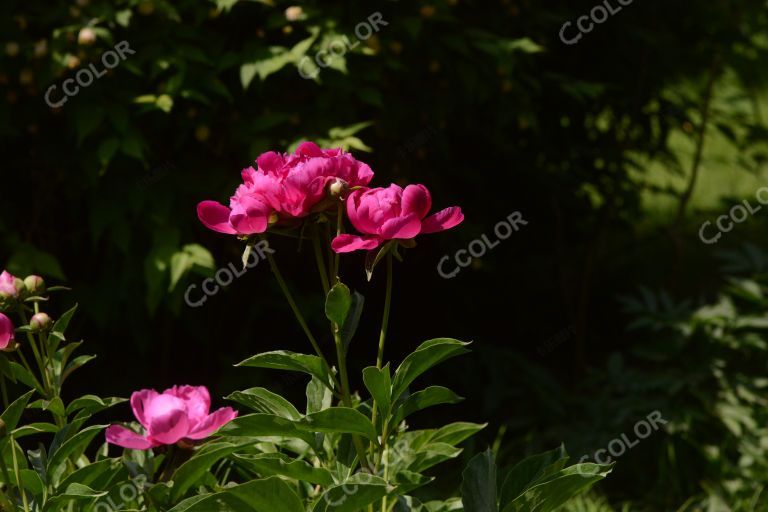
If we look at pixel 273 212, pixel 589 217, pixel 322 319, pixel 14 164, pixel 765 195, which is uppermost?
pixel 14 164

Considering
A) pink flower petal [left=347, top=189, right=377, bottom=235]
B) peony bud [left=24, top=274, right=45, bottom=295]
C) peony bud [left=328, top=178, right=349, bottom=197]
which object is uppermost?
peony bud [left=24, top=274, right=45, bottom=295]

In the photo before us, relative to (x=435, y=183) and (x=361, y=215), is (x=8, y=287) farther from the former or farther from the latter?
(x=435, y=183)

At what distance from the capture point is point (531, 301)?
4051mm

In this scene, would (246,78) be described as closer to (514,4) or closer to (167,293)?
(167,293)

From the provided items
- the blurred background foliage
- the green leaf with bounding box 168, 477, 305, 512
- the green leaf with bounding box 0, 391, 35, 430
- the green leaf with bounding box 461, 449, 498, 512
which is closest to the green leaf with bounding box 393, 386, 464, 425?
the green leaf with bounding box 461, 449, 498, 512

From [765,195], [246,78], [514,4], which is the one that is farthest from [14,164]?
[765,195]

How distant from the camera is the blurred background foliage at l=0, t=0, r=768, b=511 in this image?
8.86ft

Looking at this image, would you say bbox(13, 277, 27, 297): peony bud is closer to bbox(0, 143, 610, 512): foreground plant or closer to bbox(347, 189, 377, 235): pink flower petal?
bbox(0, 143, 610, 512): foreground plant

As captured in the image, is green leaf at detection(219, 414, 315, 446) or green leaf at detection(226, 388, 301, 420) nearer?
green leaf at detection(219, 414, 315, 446)

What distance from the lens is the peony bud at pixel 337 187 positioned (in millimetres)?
1342

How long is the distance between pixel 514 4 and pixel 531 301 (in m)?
1.31

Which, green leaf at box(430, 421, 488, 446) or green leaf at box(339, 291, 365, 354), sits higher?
green leaf at box(339, 291, 365, 354)

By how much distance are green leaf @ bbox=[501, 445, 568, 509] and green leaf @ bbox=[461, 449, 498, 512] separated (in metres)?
0.07

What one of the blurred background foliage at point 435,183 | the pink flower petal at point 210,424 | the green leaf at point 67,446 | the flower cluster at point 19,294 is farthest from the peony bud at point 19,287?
the blurred background foliage at point 435,183
